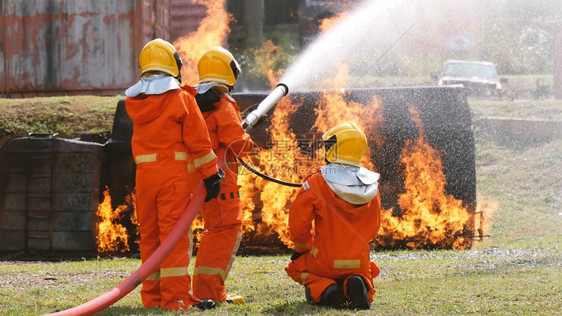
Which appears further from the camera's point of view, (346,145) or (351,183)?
(346,145)

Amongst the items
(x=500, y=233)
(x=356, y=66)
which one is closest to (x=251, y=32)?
(x=356, y=66)

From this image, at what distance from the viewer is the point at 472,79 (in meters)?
20.3

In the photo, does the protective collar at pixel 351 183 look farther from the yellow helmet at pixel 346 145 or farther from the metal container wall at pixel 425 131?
the metal container wall at pixel 425 131

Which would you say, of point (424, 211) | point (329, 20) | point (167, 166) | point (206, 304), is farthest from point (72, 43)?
point (329, 20)

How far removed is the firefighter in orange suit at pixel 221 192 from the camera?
5.57 metres

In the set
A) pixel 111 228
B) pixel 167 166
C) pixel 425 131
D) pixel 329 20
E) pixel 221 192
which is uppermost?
pixel 329 20

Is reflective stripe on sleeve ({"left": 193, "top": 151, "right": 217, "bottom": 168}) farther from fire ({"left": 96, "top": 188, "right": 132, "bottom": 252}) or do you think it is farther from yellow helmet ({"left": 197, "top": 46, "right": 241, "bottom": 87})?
fire ({"left": 96, "top": 188, "right": 132, "bottom": 252})

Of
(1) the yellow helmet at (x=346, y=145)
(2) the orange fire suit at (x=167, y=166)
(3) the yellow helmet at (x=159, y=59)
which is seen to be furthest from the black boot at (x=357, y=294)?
(3) the yellow helmet at (x=159, y=59)

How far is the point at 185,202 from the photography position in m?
5.34

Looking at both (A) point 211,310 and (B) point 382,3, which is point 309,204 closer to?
(A) point 211,310

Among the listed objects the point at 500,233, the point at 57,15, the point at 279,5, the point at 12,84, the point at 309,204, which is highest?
the point at 279,5

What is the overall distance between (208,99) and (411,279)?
238 centimetres

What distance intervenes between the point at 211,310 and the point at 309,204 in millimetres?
1020

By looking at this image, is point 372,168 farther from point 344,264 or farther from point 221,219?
point 344,264
